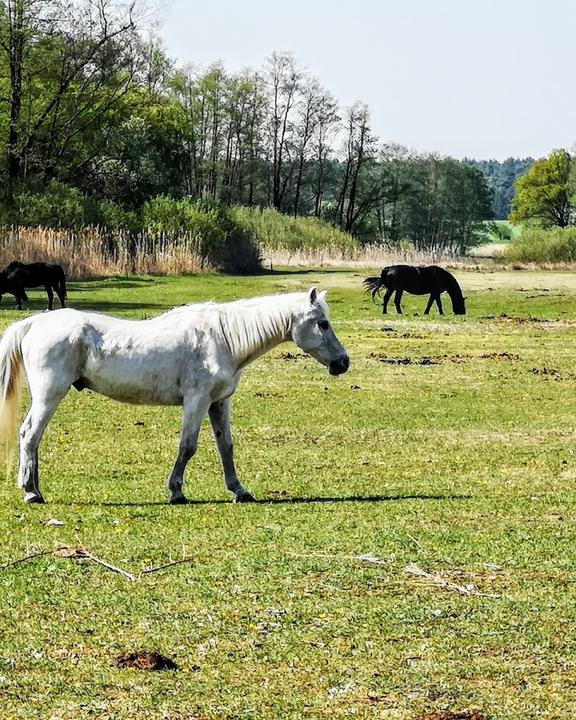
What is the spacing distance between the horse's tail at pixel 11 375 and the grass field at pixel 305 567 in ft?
2.16

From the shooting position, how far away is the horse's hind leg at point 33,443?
10.5 m

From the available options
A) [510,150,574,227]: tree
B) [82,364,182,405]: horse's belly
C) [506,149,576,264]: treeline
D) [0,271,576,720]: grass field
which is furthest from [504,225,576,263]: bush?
[82,364,182,405]: horse's belly

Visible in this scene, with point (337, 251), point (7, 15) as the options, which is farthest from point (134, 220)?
point (337, 251)

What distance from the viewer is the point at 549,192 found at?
4877 inches

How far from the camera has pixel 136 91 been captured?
80625 mm

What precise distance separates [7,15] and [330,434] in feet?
170

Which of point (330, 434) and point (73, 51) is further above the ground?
point (73, 51)

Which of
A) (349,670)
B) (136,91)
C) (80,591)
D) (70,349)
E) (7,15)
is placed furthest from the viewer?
(136,91)

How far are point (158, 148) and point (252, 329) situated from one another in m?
62.0

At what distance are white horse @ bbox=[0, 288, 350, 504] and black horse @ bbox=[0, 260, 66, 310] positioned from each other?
70.3ft

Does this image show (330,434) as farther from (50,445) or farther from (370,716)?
(370,716)

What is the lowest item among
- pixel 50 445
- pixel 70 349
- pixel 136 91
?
pixel 50 445

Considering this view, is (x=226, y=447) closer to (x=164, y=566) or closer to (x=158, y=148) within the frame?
(x=164, y=566)

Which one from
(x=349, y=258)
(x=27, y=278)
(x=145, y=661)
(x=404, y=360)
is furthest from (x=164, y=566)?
(x=349, y=258)
